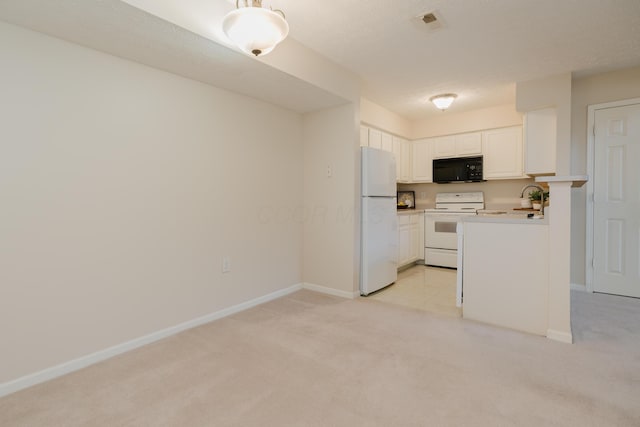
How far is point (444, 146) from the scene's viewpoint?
500 cm

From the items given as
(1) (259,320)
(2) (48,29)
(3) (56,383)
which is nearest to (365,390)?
(1) (259,320)

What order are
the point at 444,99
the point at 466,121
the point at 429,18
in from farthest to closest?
the point at 466,121 → the point at 444,99 → the point at 429,18

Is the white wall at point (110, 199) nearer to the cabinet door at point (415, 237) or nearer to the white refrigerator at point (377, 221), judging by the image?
the white refrigerator at point (377, 221)

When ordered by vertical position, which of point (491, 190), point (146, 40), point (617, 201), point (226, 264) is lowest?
point (226, 264)

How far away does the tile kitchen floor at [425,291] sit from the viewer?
3152 millimetres

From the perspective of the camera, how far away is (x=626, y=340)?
2354mm

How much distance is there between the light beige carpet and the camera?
5.08 ft

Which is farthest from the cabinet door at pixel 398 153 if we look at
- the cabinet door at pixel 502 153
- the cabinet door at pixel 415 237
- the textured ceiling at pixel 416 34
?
the textured ceiling at pixel 416 34

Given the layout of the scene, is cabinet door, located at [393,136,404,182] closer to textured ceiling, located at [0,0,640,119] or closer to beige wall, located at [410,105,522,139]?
beige wall, located at [410,105,522,139]

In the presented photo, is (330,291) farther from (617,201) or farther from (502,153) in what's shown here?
(617,201)

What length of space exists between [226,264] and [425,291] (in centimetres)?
225

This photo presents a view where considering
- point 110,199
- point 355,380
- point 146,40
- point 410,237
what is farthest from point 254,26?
point 410,237

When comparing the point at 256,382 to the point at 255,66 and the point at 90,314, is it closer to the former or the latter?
the point at 90,314

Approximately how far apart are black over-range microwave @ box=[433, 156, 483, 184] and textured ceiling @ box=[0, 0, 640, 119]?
1342 millimetres
